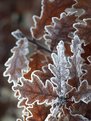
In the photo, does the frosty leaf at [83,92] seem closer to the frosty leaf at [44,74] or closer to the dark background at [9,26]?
the frosty leaf at [44,74]

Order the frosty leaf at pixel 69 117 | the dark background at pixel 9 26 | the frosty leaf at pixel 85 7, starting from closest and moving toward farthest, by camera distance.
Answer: the frosty leaf at pixel 69 117 → the frosty leaf at pixel 85 7 → the dark background at pixel 9 26

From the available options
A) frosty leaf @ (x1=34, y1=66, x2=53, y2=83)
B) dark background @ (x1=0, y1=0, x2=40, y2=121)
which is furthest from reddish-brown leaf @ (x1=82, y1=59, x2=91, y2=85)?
dark background @ (x1=0, y1=0, x2=40, y2=121)

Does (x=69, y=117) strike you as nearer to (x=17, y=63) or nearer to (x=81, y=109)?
(x=81, y=109)

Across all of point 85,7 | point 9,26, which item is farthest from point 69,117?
Result: point 9,26

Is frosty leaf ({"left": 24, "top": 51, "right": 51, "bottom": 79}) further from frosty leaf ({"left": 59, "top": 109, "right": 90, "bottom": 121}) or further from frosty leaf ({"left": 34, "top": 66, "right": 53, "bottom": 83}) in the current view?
frosty leaf ({"left": 59, "top": 109, "right": 90, "bottom": 121})

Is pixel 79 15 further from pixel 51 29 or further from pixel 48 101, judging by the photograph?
pixel 48 101

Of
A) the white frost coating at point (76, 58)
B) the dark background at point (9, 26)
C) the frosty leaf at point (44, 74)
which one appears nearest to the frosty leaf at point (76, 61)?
the white frost coating at point (76, 58)

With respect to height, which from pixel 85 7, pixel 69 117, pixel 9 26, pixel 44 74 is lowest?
pixel 69 117
